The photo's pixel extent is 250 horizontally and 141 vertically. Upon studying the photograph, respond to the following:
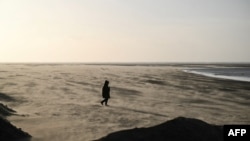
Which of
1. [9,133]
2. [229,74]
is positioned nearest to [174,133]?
[9,133]

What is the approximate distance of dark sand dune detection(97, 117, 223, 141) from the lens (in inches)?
352

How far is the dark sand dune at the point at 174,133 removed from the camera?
29.3ft

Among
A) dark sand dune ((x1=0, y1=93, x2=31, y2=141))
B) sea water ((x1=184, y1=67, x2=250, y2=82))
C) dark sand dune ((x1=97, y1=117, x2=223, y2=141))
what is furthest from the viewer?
sea water ((x1=184, y1=67, x2=250, y2=82))

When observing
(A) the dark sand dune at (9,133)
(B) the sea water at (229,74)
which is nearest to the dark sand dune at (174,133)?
(A) the dark sand dune at (9,133)

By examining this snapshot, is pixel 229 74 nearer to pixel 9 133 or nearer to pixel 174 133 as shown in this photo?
pixel 174 133

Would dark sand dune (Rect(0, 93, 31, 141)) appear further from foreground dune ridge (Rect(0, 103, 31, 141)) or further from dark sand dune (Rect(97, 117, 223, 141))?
dark sand dune (Rect(97, 117, 223, 141))

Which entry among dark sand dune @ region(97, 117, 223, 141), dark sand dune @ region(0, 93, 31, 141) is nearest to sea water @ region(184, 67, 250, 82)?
dark sand dune @ region(97, 117, 223, 141)

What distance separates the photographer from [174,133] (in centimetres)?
913

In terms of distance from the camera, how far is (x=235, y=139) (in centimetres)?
730

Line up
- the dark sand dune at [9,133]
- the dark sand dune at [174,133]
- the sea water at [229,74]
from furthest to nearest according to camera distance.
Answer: the sea water at [229,74], the dark sand dune at [9,133], the dark sand dune at [174,133]

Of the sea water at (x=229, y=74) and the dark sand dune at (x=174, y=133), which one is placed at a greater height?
the dark sand dune at (x=174, y=133)

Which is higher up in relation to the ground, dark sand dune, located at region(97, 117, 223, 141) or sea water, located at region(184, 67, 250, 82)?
dark sand dune, located at region(97, 117, 223, 141)

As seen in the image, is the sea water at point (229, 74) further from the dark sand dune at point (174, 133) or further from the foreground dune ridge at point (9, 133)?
the foreground dune ridge at point (9, 133)

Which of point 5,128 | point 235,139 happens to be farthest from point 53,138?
point 235,139
